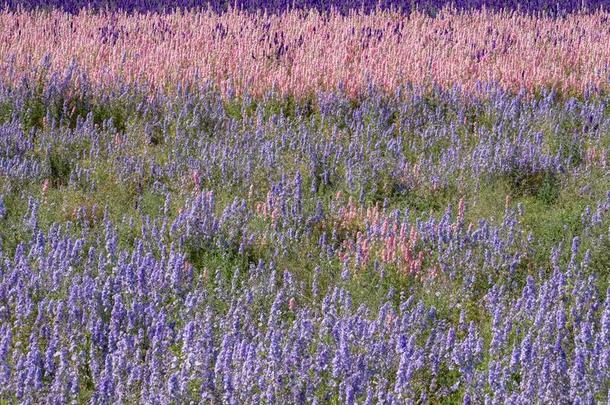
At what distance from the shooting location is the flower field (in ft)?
12.4

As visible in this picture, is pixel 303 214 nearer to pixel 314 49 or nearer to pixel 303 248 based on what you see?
pixel 303 248

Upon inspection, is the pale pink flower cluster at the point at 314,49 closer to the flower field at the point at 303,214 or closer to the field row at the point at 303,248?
the flower field at the point at 303,214

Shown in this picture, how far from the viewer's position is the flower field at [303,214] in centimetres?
378

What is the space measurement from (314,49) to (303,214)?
503 centimetres

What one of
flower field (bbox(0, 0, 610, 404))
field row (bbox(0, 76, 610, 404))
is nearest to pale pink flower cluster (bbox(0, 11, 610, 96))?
flower field (bbox(0, 0, 610, 404))

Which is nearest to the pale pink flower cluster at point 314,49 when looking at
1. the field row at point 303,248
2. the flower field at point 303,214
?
the flower field at point 303,214

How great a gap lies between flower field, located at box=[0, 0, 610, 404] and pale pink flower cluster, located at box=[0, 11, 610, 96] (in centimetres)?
5

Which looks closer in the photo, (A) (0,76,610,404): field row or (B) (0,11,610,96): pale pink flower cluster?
(A) (0,76,610,404): field row

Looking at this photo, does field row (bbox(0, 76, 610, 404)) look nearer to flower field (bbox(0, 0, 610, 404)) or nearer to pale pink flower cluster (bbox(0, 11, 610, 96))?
flower field (bbox(0, 0, 610, 404))

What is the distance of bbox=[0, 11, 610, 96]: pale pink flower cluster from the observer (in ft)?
30.2

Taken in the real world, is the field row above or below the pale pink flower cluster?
below

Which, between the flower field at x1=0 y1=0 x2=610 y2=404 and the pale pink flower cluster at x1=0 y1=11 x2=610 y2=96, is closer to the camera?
the flower field at x1=0 y1=0 x2=610 y2=404

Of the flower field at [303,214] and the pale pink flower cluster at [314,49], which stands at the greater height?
the pale pink flower cluster at [314,49]

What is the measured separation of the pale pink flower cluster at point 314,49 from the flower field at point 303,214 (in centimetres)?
5
